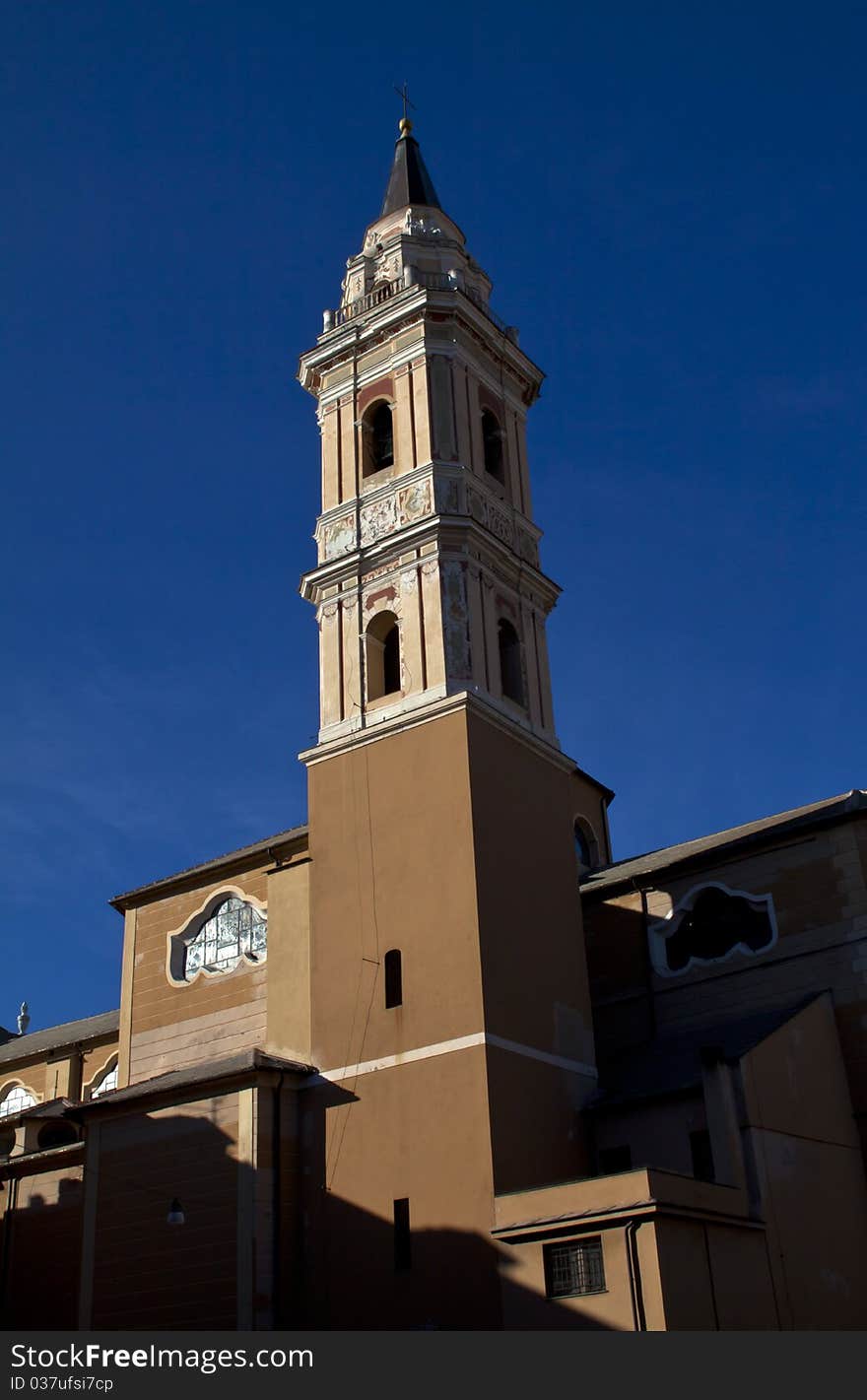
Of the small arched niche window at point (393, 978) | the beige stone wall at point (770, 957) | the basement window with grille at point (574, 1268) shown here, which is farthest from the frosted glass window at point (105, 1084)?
the basement window with grille at point (574, 1268)

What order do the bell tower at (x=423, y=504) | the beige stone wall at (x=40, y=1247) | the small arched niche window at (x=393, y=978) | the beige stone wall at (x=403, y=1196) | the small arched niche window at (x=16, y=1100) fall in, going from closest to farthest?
the beige stone wall at (x=403, y=1196), the small arched niche window at (x=393, y=978), the beige stone wall at (x=40, y=1247), the bell tower at (x=423, y=504), the small arched niche window at (x=16, y=1100)

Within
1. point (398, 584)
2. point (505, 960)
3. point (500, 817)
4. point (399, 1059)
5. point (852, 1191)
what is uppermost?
point (398, 584)

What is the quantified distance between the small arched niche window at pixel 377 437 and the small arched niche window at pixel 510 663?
461 centimetres

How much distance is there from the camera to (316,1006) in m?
25.8

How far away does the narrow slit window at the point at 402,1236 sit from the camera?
2256 centimetres

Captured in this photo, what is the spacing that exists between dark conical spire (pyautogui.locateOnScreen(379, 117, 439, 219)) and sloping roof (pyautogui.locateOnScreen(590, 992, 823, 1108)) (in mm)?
21032

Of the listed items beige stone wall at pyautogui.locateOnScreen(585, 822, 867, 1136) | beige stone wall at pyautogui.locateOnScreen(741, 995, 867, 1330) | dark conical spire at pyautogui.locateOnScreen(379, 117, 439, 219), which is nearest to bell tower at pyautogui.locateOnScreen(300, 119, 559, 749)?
dark conical spire at pyautogui.locateOnScreen(379, 117, 439, 219)

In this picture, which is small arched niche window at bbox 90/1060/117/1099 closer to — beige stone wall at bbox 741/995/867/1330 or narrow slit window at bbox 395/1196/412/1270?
narrow slit window at bbox 395/1196/412/1270

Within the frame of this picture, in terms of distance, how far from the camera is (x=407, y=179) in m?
37.2

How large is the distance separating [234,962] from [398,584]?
321 inches

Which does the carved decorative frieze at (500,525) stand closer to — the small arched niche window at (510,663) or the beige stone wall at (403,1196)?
the small arched niche window at (510,663)

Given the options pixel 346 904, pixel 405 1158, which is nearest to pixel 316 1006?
pixel 346 904

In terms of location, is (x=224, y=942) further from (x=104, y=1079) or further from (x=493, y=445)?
(x=493, y=445)
